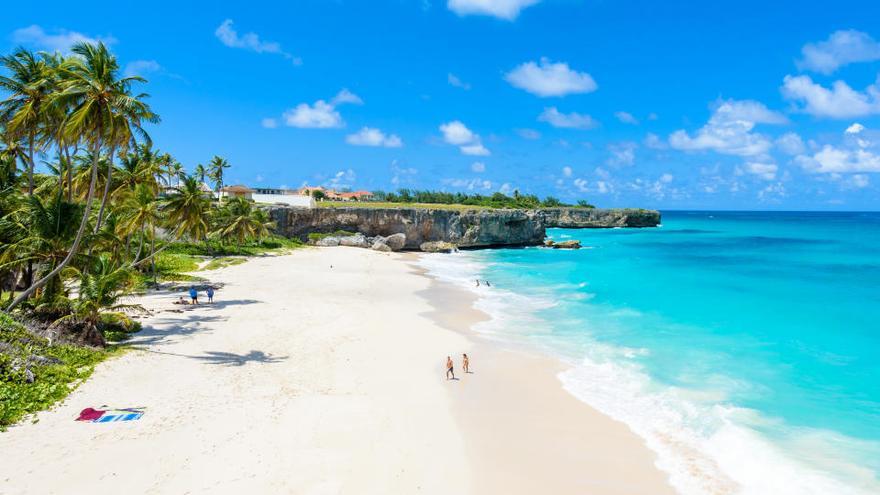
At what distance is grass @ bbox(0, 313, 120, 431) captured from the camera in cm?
1159

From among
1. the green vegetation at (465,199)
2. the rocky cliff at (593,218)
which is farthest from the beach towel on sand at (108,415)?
the rocky cliff at (593,218)

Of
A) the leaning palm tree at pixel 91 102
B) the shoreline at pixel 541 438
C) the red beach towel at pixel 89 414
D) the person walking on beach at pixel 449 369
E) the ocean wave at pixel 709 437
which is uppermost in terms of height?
the leaning palm tree at pixel 91 102

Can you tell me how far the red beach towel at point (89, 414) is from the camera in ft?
37.7

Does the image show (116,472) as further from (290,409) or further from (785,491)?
(785,491)

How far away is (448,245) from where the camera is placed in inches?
2665

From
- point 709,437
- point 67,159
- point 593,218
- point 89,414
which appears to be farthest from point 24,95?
point 593,218

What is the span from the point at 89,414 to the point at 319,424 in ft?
18.0

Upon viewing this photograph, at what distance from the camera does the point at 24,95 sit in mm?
20328

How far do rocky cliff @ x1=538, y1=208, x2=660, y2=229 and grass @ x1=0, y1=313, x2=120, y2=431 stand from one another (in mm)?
114828

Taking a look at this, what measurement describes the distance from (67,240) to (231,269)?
2124cm

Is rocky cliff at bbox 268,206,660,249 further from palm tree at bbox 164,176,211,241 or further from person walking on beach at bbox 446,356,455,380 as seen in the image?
person walking on beach at bbox 446,356,455,380

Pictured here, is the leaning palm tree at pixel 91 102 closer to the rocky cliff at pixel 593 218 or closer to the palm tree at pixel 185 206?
the palm tree at pixel 185 206

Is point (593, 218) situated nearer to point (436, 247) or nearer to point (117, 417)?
point (436, 247)

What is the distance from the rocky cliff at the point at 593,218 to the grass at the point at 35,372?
115 m
